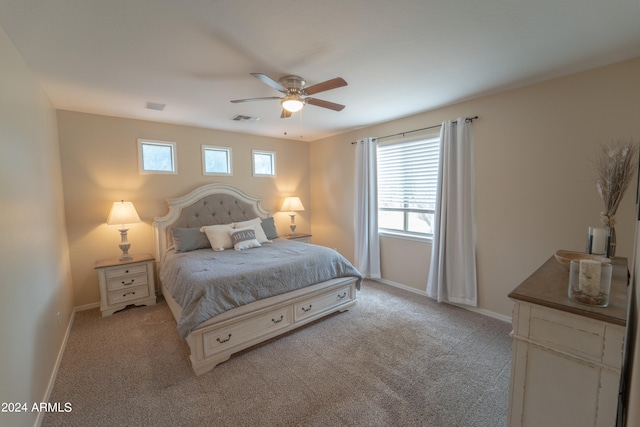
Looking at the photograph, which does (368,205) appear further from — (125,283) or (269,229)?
(125,283)

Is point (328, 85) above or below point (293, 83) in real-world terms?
below

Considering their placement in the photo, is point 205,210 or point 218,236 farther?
point 205,210

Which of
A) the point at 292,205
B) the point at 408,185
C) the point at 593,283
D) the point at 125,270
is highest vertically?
the point at 408,185

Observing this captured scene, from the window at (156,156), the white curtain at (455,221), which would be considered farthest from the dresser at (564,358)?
the window at (156,156)

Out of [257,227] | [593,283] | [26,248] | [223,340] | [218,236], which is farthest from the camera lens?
[257,227]

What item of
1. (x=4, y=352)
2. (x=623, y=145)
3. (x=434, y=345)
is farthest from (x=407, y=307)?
(x=4, y=352)

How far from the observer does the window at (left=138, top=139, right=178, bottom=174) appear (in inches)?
142

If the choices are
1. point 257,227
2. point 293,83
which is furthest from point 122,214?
point 293,83

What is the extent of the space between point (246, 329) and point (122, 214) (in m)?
2.23

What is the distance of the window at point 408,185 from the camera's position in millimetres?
3441

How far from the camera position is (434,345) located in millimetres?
2416

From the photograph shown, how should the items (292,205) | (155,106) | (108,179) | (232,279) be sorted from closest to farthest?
1. (232,279)
2. (155,106)
3. (108,179)
4. (292,205)

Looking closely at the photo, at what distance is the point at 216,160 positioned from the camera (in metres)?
4.25

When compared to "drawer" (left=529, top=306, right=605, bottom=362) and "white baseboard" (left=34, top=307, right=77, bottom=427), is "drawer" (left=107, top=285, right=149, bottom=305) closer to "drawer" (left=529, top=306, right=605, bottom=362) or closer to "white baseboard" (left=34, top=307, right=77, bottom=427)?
"white baseboard" (left=34, top=307, right=77, bottom=427)
